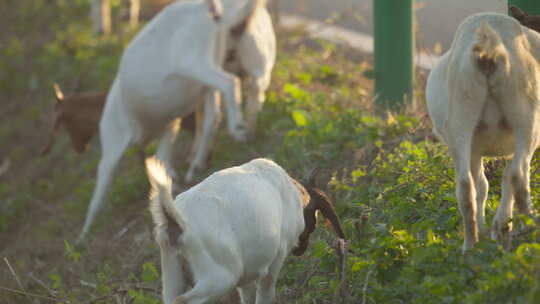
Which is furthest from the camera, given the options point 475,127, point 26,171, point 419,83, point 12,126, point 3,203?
point 12,126

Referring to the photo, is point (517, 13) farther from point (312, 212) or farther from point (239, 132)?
point (239, 132)

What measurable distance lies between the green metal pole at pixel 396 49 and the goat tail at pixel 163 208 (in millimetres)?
3200

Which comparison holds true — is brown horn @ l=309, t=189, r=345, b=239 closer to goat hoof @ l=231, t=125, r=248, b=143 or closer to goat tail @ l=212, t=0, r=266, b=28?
goat hoof @ l=231, t=125, r=248, b=143

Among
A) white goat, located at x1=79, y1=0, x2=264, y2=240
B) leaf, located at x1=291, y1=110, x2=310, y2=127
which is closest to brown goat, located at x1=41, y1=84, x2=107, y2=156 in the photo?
white goat, located at x1=79, y1=0, x2=264, y2=240

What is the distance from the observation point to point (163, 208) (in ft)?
12.5

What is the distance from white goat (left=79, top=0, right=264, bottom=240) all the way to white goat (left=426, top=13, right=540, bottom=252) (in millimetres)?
3273

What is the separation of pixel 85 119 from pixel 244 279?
4.30 meters

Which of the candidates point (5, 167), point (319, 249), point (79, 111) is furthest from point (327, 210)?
point (5, 167)

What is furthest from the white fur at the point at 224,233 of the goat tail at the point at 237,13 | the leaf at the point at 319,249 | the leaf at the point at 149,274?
the goat tail at the point at 237,13

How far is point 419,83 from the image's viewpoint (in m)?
7.01

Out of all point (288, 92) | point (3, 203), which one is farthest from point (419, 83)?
point (3, 203)

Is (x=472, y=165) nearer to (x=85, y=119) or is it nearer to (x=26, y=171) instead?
(x=85, y=119)

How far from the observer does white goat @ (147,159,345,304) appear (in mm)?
3824

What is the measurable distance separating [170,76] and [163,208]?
3501 millimetres
